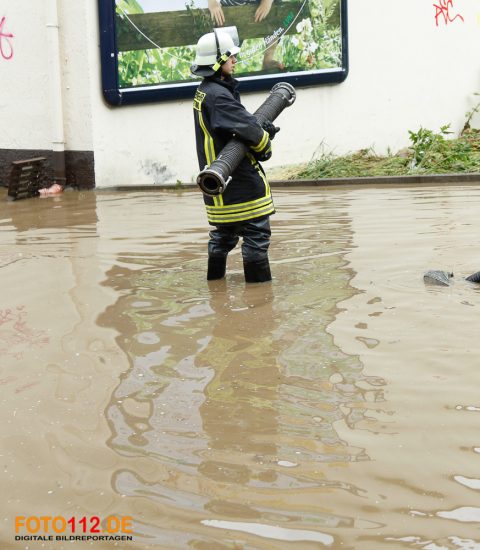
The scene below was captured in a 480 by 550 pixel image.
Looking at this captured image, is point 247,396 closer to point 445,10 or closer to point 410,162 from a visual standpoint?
point 410,162

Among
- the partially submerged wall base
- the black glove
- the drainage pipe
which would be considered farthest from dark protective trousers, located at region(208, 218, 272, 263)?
the drainage pipe

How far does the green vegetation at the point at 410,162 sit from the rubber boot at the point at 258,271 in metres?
6.14

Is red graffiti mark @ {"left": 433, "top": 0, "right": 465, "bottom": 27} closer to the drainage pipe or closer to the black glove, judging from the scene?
the drainage pipe

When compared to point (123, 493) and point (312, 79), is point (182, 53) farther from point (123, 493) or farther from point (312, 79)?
point (123, 493)

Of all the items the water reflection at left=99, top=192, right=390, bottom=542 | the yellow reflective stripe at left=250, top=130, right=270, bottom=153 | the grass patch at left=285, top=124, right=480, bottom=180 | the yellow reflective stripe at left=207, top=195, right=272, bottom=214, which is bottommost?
the water reflection at left=99, top=192, right=390, bottom=542

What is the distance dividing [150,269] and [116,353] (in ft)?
7.50

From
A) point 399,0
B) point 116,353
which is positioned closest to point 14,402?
point 116,353

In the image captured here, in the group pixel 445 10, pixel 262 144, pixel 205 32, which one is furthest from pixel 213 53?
pixel 445 10

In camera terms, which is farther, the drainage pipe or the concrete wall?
the concrete wall

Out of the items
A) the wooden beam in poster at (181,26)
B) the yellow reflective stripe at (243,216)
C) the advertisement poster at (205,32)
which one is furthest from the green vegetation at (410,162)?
the yellow reflective stripe at (243,216)

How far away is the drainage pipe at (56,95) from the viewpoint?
12.6 meters

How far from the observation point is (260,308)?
6332 millimetres

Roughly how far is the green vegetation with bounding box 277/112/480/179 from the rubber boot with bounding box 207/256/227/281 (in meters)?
6.01

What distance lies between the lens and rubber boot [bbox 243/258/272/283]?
23.0 ft
